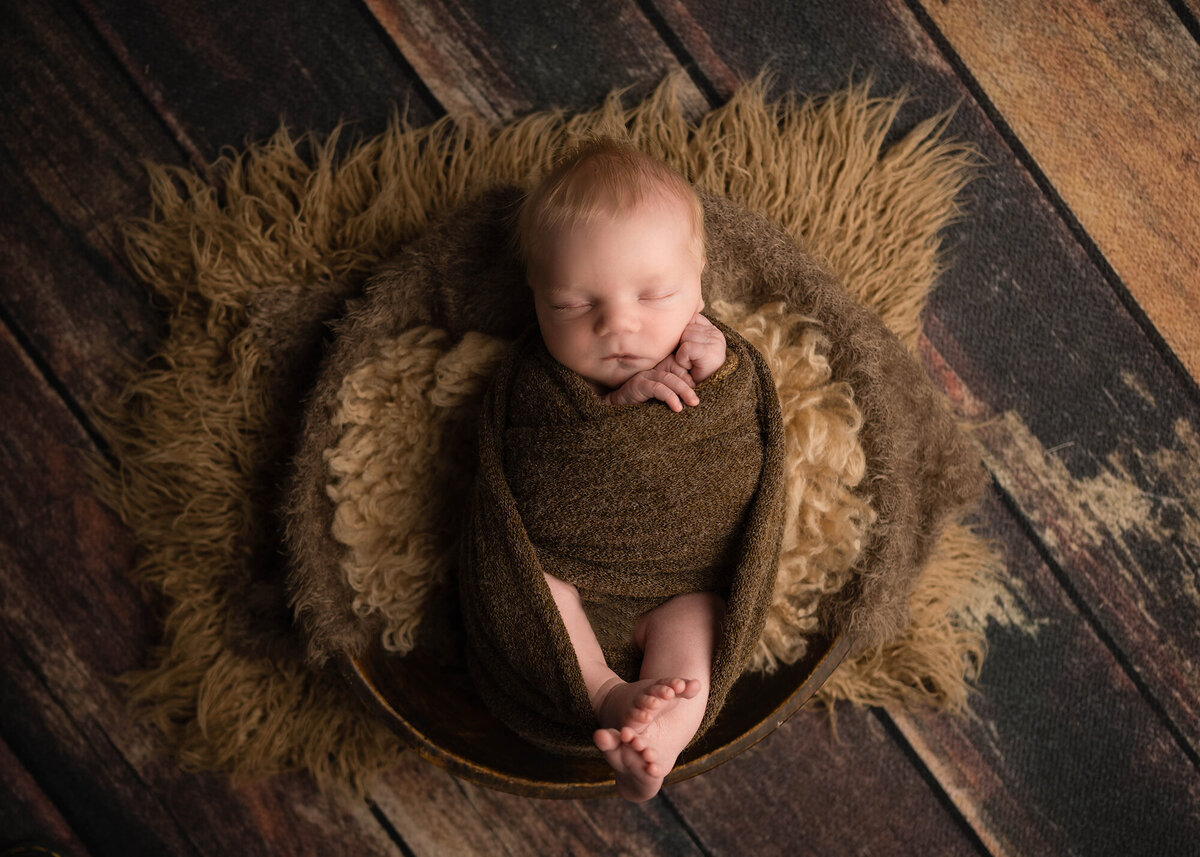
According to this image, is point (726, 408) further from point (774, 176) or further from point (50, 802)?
point (50, 802)

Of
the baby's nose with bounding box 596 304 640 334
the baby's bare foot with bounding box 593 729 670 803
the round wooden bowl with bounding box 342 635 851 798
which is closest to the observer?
the baby's bare foot with bounding box 593 729 670 803

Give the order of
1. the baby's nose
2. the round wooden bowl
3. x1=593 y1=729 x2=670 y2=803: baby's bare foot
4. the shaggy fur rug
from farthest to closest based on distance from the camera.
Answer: the shaggy fur rug
the round wooden bowl
the baby's nose
x1=593 y1=729 x2=670 y2=803: baby's bare foot

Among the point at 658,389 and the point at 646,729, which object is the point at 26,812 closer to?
the point at 646,729

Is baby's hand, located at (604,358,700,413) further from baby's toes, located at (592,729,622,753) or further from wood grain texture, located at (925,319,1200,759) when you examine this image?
wood grain texture, located at (925,319,1200,759)

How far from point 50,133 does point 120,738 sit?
0.94 meters

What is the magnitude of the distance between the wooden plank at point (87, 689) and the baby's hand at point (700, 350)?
2.87 ft

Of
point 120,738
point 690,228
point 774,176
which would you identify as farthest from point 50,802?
point 774,176

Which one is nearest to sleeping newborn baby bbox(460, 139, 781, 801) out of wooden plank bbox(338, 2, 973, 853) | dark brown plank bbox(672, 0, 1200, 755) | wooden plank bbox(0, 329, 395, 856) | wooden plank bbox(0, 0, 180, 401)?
wooden plank bbox(338, 2, 973, 853)

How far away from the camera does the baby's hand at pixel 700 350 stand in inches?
37.1

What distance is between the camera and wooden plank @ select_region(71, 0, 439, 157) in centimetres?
122

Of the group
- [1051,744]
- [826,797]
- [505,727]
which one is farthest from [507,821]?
[1051,744]

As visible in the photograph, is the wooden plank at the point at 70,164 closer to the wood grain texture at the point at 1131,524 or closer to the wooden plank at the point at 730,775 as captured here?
the wooden plank at the point at 730,775

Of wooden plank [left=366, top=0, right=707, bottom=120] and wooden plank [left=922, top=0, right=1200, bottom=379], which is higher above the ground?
wooden plank [left=366, top=0, right=707, bottom=120]

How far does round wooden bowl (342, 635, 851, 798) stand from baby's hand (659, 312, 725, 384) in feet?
1.28
